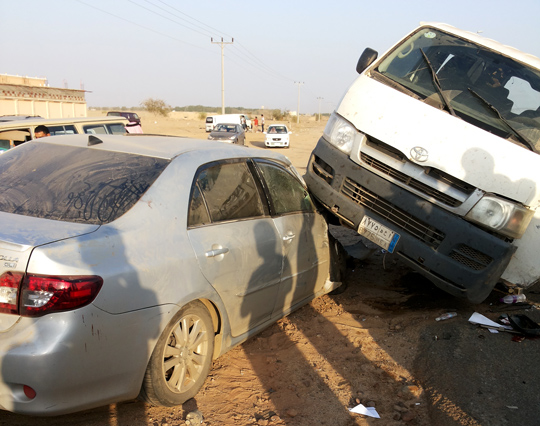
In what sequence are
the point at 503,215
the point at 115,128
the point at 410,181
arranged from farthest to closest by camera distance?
the point at 115,128, the point at 410,181, the point at 503,215

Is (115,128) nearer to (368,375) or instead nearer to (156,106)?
(368,375)

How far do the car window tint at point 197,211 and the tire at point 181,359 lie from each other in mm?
535

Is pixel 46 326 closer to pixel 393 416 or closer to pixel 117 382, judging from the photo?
pixel 117 382

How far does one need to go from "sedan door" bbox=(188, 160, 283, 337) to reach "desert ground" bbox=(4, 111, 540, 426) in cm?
43

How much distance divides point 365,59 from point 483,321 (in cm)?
297

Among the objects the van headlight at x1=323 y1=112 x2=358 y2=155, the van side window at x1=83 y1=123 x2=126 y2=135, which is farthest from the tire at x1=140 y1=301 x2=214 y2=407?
the van side window at x1=83 y1=123 x2=126 y2=135

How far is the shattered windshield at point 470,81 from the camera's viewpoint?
4.59m

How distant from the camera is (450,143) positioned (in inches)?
175

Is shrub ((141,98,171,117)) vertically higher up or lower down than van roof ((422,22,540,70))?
lower down

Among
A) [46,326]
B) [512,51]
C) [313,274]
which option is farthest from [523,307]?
[46,326]

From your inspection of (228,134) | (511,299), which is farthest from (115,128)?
(228,134)

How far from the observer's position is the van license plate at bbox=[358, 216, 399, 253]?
15.4 feet

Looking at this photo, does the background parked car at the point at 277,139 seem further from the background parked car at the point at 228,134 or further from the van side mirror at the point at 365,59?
the van side mirror at the point at 365,59

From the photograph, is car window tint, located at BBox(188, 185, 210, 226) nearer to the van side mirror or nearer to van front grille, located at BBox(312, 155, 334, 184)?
van front grille, located at BBox(312, 155, 334, 184)
